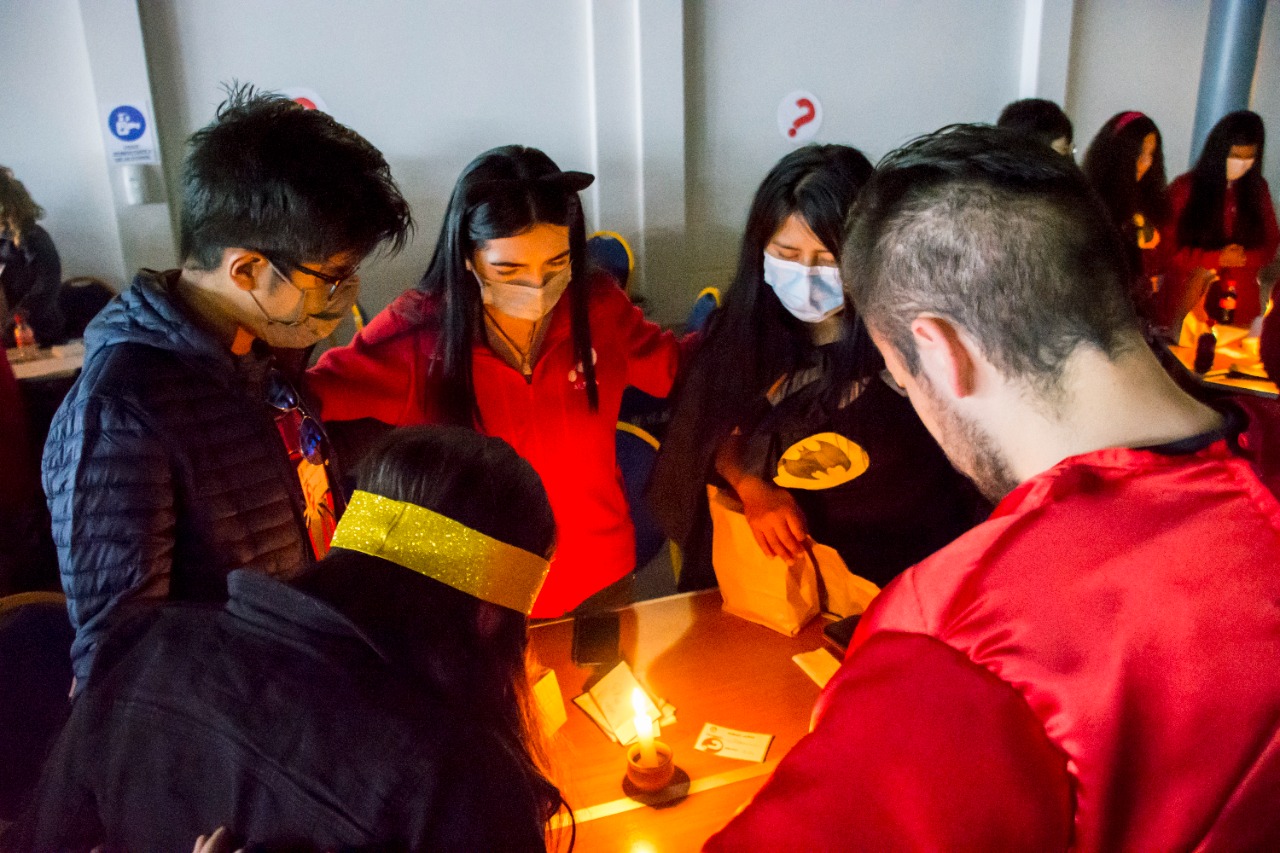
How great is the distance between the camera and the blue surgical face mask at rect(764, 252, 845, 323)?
5.74 ft

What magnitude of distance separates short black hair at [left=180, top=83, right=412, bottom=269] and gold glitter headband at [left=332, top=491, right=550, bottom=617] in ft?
1.74

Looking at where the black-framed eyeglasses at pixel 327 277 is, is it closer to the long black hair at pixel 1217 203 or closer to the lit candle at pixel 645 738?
the lit candle at pixel 645 738

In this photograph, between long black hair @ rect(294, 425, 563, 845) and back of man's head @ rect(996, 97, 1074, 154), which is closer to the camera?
long black hair @ rect(294, 425, 563, 845)

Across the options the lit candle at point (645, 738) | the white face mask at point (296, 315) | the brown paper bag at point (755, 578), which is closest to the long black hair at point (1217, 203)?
the brown paper bag at point (755, 578)

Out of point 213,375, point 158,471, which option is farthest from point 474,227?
point 158,471

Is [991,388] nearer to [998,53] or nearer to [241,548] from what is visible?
[241,548]

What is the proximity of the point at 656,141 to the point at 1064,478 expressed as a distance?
11.9 feet

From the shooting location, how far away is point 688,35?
4.08 meters

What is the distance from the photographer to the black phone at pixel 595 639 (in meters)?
1.61

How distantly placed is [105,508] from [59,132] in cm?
337

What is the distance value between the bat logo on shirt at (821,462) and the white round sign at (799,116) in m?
3.01

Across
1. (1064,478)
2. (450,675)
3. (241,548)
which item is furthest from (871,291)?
(241,548)

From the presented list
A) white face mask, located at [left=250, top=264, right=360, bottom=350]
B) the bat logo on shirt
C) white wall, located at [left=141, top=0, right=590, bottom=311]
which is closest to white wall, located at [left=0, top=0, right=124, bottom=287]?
white wall, located at [left=141, top=0, right=590, bottom=311]

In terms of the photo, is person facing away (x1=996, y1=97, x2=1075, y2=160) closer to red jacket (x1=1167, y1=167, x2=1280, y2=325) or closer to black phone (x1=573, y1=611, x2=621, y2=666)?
red jacket (x1=1167, y1=167, x2=1280, y2=325)
